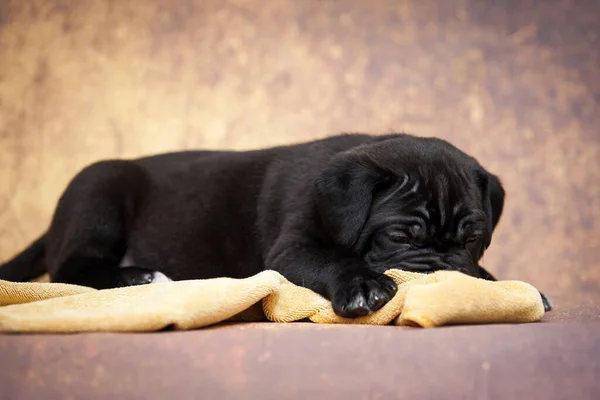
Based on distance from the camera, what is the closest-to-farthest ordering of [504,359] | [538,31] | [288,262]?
[504,359] → [288,262] → [538,31]

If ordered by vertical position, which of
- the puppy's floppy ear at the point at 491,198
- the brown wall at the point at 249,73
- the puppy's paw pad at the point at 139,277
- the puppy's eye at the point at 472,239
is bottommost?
the puppy's paw pad at the point at 139,277

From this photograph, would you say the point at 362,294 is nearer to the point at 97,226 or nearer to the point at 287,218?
the point at 287,218

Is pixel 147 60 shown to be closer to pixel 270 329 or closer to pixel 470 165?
pixel 470 165

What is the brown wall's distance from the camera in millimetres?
4961

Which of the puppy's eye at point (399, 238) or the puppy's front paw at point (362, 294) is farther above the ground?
the puppy's eye at point (399, 238)

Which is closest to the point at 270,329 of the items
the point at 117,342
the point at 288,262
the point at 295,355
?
the point at 295,355

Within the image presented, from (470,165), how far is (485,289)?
0.97m

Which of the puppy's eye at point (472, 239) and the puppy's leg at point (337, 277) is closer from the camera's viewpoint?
the puppy's leg at point (337, 277)

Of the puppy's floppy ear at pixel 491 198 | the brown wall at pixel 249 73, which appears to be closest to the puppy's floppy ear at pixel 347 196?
the puppy's floppy ear at pixel 491 198

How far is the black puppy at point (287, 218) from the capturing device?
9.50 feet

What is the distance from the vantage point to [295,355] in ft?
6.57

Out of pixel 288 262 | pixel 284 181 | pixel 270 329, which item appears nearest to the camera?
pixel 270 329

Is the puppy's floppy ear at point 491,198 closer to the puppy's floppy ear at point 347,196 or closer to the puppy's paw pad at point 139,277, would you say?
the puppy's floppy ear at point 347,196

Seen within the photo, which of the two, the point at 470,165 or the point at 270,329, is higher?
the point at 470,165
